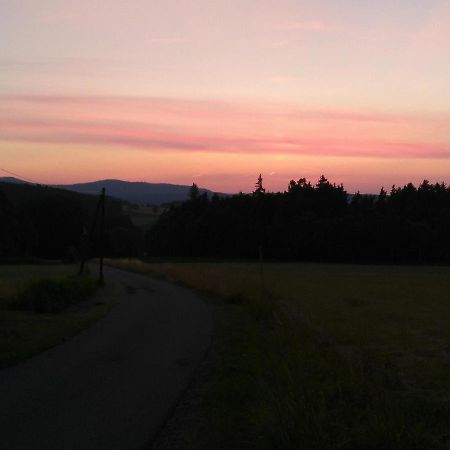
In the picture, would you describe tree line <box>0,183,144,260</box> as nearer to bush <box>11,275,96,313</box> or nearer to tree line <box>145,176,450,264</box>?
tree line <box>145,176,450,264</box>

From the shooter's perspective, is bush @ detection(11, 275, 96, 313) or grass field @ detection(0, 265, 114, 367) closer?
grass field @ detection(0, 265, 114, 367)

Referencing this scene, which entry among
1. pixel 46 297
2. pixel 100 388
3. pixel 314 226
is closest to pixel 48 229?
pixel 314 226

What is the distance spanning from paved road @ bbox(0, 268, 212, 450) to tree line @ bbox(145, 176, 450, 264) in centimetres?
9401

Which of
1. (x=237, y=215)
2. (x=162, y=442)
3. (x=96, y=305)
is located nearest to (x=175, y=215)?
(x=237, y=215)

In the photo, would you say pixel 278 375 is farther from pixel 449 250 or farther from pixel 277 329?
pixel 449 250

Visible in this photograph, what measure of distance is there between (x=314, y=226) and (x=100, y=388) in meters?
103

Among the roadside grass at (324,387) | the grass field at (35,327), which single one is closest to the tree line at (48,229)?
the grass field at (35,327)

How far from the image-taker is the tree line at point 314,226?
108 metres

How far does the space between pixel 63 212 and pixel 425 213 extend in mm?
66804

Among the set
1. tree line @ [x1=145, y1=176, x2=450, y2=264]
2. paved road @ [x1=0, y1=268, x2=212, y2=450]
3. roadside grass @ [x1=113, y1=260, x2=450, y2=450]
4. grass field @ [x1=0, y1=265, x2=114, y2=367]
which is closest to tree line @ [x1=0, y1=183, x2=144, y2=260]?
tree line @ [x1=145, y1=176, x2=450, y2=264]

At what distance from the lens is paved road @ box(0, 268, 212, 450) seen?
685 centimetres

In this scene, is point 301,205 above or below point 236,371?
above

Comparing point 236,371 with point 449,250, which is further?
point 449,250

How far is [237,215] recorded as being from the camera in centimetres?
12188
